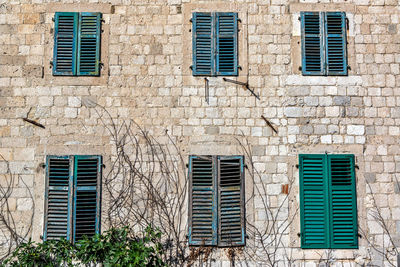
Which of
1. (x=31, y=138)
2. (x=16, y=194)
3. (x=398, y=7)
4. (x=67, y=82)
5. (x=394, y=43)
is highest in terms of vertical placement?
(x=398, y=7)

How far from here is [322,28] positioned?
952 centimetres

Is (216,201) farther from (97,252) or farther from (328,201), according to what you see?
(97,252)

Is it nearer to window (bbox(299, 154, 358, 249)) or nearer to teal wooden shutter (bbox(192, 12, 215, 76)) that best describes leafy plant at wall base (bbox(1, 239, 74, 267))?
teal wooden shutter (bbox(192, 12, 215, 76))

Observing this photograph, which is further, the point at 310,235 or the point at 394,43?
the point at 394,43

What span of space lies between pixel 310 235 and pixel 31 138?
4671 millimetres

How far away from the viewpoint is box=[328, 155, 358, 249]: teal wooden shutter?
8898 mm

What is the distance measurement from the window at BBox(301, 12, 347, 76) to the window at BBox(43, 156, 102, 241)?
3804 millimetres

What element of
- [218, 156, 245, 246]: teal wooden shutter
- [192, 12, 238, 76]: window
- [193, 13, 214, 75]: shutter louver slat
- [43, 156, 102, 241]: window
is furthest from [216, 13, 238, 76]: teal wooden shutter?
[43, 156, 102, 241]: window

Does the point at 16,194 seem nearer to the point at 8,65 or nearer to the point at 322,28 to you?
the point at 8,65

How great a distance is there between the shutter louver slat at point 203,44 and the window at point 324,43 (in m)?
1.52

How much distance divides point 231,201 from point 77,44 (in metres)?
3.60

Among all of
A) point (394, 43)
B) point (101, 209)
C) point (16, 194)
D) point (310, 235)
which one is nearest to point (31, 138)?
point (16, 194)

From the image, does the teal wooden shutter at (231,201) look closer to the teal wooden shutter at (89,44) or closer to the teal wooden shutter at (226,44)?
the teal wooden shutter at (226,44)

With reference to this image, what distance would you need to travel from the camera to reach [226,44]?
9.46 m
